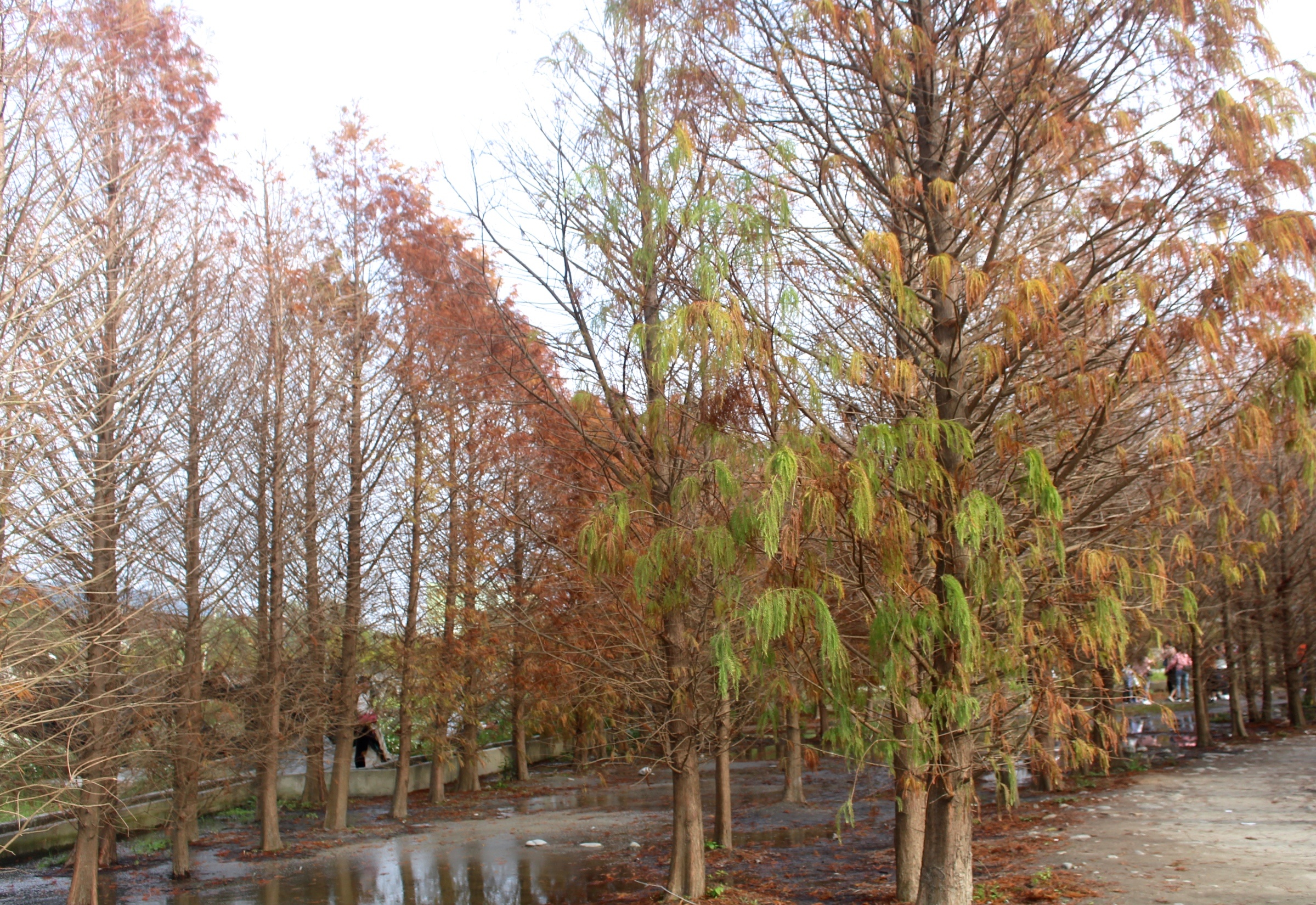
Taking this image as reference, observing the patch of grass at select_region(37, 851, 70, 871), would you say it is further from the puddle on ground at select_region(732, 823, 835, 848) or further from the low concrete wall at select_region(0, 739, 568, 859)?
the puddle on ground at select_region(732, 823, 835, 848)

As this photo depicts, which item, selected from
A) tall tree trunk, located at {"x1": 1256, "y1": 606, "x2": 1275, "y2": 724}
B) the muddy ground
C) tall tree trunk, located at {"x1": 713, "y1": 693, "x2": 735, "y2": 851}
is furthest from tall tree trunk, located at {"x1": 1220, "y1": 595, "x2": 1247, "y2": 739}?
tall tree trunk, located at {"x1": 713, "y1": 693, "x2": 735, "y2": 851}

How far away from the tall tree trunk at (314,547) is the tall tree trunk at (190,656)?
2.04 metres

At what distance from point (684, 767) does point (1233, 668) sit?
14931 millimetres

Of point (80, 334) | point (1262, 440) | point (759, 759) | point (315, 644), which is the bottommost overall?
point (759, 759)

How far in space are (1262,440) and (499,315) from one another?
5496mm

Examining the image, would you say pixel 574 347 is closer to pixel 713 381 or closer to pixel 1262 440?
pixel 713 381

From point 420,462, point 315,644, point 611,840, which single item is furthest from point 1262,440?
point 420,462

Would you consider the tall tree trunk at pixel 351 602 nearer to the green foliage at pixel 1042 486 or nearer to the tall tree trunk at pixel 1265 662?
the green foliage at pixel 1042 486

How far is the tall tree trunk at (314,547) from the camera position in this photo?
49.3 feet

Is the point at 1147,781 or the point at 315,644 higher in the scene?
the point at 315,644

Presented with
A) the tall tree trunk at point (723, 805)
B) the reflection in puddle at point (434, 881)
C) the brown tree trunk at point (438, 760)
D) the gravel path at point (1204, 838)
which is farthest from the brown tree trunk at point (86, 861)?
the gravel path at point (1204, 838)

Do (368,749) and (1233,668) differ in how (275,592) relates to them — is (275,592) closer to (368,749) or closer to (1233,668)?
(368,749)

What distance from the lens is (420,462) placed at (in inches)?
695

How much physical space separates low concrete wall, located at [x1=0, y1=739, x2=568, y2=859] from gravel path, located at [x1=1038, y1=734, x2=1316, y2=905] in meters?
9.72
